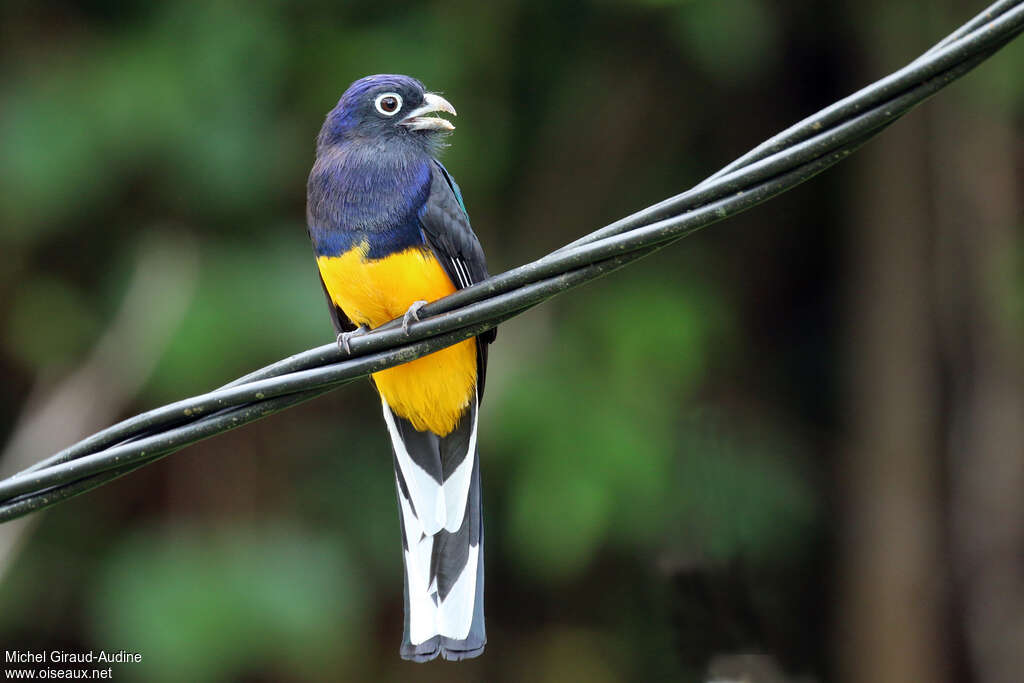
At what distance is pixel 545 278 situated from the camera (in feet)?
7.57

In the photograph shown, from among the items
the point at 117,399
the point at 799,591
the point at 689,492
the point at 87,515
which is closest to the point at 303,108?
the point at 117,399

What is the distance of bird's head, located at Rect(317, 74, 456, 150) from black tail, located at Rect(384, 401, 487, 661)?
2.99ft

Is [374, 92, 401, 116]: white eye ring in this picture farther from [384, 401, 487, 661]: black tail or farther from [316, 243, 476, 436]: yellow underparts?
[384, 401, 487, 661]: black tail

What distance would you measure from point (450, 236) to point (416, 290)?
199 mm

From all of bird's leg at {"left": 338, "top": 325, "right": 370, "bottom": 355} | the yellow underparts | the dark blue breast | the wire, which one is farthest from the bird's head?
the wire

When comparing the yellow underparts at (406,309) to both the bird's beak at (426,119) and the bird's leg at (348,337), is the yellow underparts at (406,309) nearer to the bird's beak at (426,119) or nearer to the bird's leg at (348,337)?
the bird's leg at (348,337)

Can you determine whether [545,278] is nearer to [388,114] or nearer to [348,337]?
[348,337]

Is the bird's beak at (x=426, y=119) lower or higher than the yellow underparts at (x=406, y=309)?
higher

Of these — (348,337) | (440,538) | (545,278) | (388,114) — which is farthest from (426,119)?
(545,278)

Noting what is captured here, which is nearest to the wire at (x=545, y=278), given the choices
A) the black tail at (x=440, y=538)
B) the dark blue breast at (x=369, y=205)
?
the dark blue breast at (x=369, y=205)

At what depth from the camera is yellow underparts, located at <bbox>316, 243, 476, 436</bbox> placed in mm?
3271

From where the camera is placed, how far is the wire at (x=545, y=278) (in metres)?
2.08

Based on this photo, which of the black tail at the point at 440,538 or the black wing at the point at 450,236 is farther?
the black wing at the point at 450,236

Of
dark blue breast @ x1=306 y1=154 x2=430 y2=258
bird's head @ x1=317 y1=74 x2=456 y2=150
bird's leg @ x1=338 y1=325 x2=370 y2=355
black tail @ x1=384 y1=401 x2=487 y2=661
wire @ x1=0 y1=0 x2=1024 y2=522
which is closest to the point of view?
wire @ x1=0 y1=0 x2=1024 y2=522
